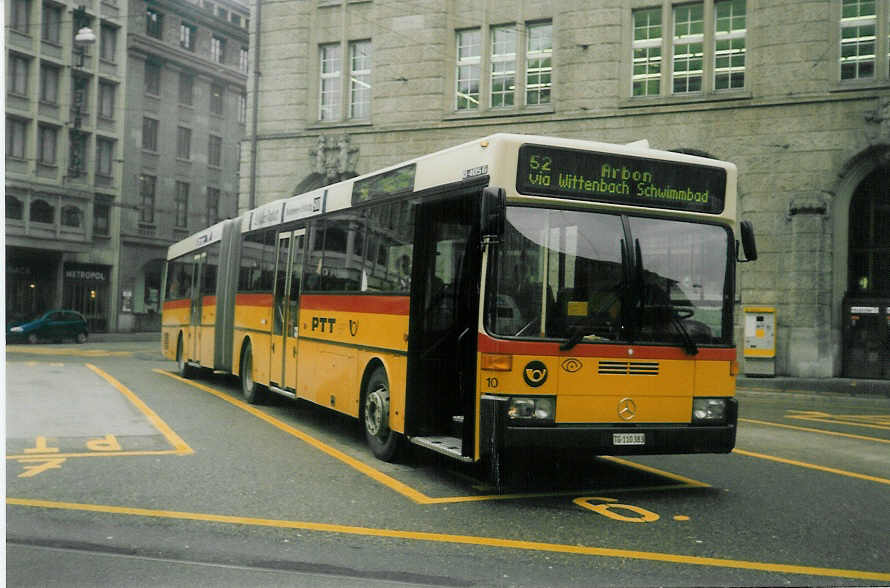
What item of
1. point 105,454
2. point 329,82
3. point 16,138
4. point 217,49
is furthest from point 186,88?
point 105,454

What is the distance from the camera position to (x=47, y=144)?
46.3 metres

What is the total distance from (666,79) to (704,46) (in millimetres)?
1293

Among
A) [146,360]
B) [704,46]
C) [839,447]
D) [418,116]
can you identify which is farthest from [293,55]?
[839,447]

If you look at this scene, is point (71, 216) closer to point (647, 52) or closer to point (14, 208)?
point (14, 208)

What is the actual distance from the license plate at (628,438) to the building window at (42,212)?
43107 millimetres

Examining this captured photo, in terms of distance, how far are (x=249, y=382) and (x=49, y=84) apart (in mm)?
36452

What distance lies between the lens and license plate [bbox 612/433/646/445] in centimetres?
798

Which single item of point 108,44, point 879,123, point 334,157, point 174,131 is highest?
point 108,44

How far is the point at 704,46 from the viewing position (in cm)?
2636

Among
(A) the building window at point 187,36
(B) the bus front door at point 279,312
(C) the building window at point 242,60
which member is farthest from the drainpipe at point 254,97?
(C) the building window at point 242,60

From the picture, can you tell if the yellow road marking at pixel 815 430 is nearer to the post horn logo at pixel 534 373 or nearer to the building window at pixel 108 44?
the post horn logo at pixel 534 373

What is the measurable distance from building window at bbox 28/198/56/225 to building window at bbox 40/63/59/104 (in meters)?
4.81

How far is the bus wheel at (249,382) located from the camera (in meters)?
15.3

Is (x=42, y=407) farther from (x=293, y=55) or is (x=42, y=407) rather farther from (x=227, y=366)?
(x=293, y=55)
